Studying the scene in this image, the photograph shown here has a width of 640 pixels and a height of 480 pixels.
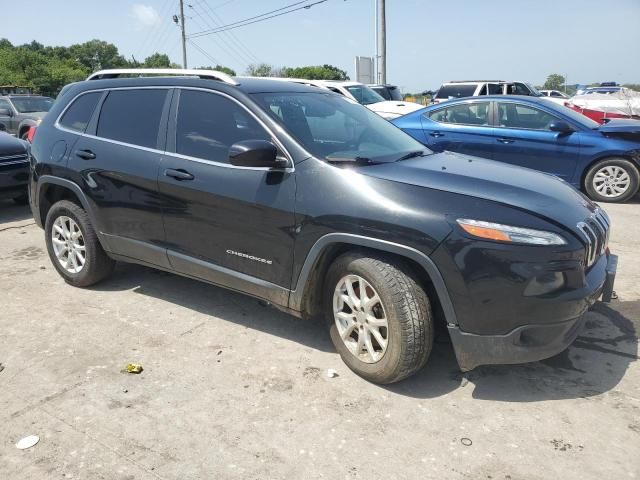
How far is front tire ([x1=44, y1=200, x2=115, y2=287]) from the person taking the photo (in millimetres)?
4613

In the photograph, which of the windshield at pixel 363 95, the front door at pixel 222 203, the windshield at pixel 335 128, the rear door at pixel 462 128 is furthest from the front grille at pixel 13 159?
the windshield at pixel 363 95

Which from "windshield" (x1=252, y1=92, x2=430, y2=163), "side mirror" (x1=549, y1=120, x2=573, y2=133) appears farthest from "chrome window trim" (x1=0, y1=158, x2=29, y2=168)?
"side mirror" (x1=549, y1=120, x2=573, y2=133)

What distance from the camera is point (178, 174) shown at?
3.82 metres

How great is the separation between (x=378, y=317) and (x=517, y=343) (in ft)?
2.52

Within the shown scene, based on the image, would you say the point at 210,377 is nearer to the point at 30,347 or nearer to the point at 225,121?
the point at 30,347

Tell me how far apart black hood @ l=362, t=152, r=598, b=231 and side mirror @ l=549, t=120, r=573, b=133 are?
4.54 metres

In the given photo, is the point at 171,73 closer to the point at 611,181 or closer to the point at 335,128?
the point at 335,128

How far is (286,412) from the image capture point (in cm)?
303

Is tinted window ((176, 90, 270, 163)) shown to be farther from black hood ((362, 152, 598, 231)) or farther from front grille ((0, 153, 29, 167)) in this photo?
front grille ((0, 153, 29, 167))

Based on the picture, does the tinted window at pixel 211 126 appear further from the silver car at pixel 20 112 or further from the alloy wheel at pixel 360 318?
the silver car at pixel 20 112

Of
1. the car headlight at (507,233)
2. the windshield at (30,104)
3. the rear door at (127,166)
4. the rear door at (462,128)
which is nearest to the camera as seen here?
the car headlight at (507,233)

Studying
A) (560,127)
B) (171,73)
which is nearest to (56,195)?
(171,73)

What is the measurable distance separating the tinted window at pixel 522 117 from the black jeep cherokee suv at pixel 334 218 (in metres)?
4.55

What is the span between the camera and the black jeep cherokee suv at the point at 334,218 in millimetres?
2854
